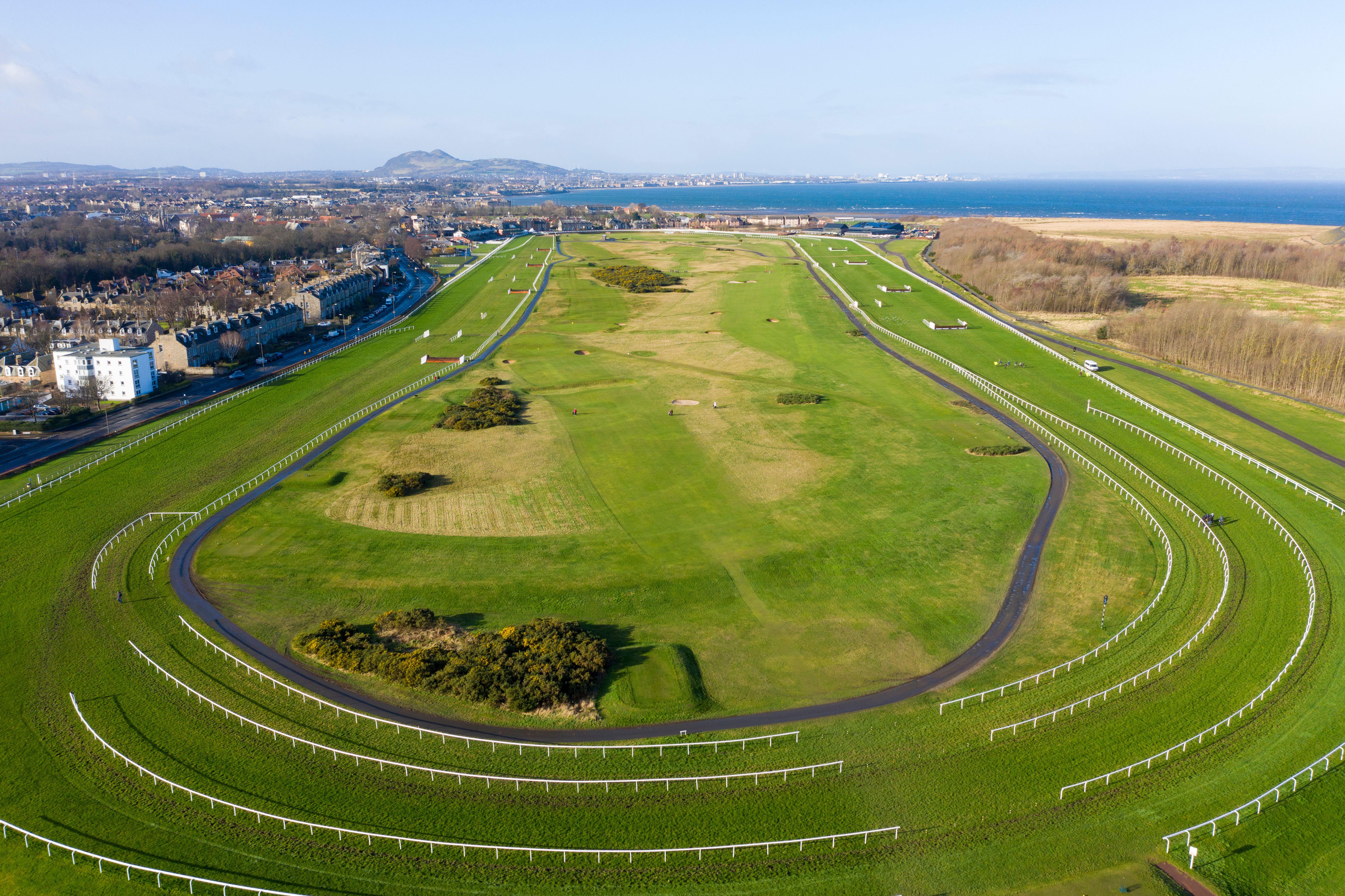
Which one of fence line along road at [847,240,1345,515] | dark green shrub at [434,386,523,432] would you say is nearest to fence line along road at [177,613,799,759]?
dark green shrub at [434,386,523,432]

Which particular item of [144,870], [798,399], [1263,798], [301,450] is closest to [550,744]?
[144,870]

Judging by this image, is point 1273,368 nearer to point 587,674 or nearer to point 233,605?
point 587,674

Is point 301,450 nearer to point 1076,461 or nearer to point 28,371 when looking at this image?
point 28,371

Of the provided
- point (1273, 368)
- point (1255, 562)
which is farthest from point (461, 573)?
point (1273, 368)

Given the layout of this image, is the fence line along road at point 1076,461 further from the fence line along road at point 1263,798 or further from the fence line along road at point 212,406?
the fence line along road at point 212,406

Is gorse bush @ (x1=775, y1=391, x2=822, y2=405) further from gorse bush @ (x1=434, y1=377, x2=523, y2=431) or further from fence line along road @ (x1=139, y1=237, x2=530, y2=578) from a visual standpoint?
fence line along road @ (x1=139, y1=237, x2=530, y2=578)
